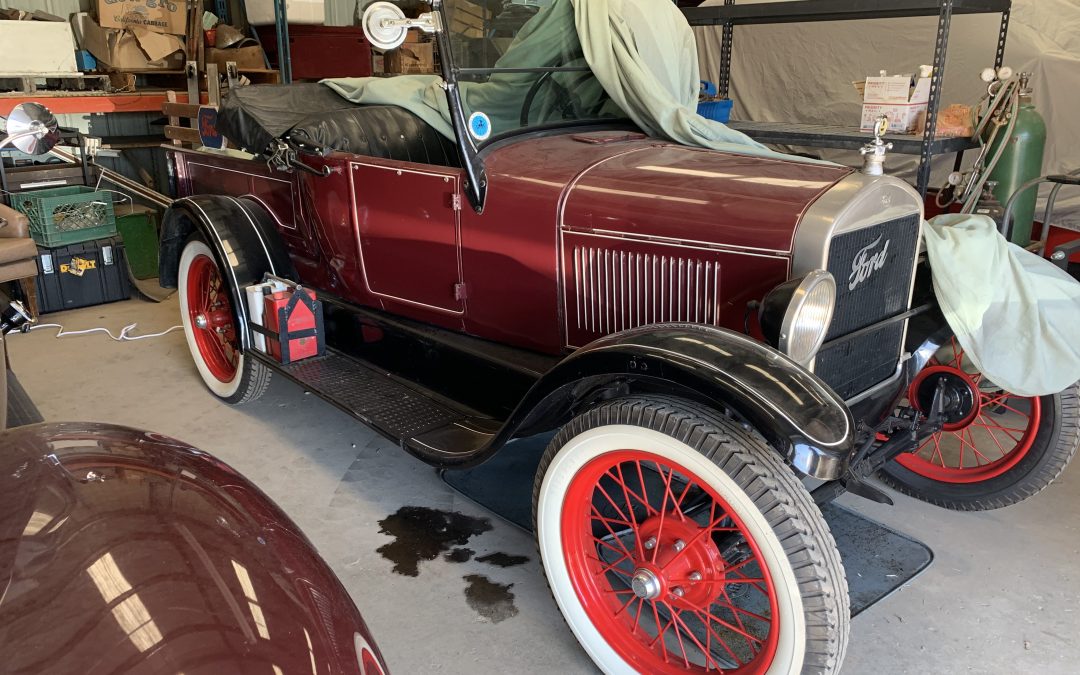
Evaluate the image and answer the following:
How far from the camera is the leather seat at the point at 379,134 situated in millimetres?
3188

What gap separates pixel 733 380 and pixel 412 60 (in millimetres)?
2360

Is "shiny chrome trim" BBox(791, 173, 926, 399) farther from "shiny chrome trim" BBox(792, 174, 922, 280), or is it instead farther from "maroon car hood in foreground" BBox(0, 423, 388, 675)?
"maroon car hood in foreground" BBox(0, 423, 388, 675)

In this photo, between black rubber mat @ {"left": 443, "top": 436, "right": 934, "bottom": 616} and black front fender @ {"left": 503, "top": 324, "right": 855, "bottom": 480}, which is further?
black rubber mat @ {"left": 443, "top": 436, "right": 934, "bottom": 616}

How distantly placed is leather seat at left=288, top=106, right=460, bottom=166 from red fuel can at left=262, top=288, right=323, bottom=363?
0.60 meters

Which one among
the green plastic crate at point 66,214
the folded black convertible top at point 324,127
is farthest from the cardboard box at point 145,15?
the folded black convertible top at point 324,127

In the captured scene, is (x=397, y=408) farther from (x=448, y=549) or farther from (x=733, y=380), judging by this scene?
(x=733, y=380)

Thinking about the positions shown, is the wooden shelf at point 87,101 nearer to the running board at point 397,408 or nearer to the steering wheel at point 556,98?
the running board at point 397,408

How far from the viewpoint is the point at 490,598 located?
2.39m

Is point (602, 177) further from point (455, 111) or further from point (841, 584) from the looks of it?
→ point (841, 584)

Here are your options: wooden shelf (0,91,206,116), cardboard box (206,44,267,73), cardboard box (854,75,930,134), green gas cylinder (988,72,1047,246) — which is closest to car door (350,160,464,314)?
cardboard box (854,75,930,134)

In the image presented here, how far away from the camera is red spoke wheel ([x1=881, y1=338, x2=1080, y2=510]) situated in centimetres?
256

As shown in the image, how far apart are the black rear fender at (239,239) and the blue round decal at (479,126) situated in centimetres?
129

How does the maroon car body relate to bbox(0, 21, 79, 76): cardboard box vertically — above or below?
below

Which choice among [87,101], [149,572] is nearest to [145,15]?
[87,101]
